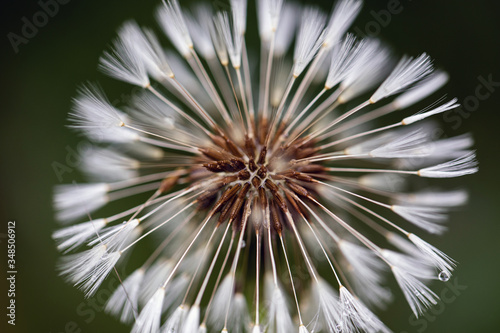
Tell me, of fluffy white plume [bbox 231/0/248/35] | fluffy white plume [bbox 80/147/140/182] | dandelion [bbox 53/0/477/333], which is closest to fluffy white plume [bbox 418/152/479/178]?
dandelion [bbox 53/0/477/333]

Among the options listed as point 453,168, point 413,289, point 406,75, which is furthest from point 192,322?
point 406,75

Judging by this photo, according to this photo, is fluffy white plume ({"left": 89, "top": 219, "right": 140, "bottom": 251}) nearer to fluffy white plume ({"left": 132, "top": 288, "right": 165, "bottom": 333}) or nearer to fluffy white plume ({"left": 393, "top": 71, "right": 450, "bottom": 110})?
fluffy white plume ({"left": 132, "top": 288, "right": 165, "bottom": 333})

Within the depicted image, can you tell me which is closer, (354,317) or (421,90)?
(354,317)

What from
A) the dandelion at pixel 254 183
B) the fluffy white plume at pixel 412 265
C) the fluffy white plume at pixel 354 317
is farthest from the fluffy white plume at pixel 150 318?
the fluffy white plume at pixel 412 265

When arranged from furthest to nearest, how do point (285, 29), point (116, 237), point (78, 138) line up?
1. point (78, 138)
2. point (285, 29)
3. point (116, 237)

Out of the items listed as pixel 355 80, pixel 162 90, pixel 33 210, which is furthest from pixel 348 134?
pixel 33 210

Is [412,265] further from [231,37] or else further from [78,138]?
[78,138]
